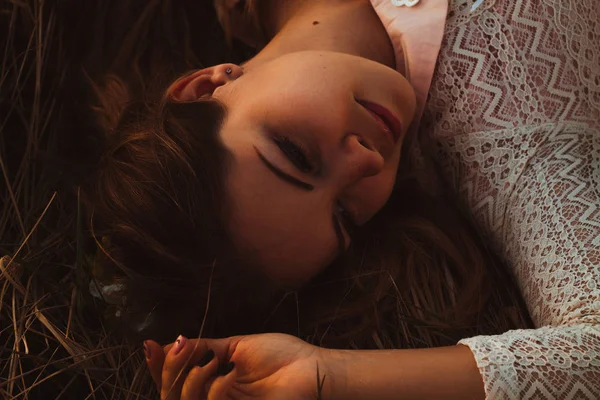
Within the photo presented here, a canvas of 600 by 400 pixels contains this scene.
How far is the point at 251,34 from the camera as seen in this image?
6.35 ft

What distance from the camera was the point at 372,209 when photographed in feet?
4.99

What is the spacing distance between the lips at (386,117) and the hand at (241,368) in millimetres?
463

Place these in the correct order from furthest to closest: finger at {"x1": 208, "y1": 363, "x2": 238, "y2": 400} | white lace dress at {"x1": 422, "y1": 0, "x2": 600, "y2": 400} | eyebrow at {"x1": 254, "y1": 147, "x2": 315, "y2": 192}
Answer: white lace dress at {"x1": 422, "y1": 0, "x2": 600, "y2": 400}
eyebrow at {"x1": 254, "y1": 147, "x2": 315, "y2": 192}
finger at {"x1": 208, "y1": 363, "x2": 238, "y2": 400}

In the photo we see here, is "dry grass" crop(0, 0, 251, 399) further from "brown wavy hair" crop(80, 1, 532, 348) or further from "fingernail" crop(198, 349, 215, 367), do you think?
"fingernail" crop(198, 349, 215, 367)

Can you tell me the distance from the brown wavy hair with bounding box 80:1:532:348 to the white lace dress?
0.49 feet

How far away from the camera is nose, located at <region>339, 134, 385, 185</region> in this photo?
136 centimetres

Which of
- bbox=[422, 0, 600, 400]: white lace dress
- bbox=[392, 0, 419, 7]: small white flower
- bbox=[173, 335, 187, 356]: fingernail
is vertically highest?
bbox=[392, 0, 419, 7]: small white flower

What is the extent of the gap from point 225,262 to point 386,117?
43 cm

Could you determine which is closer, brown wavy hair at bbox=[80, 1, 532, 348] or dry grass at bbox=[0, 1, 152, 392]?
brown wavy hair at bbox=[80, 1, 532, 348]

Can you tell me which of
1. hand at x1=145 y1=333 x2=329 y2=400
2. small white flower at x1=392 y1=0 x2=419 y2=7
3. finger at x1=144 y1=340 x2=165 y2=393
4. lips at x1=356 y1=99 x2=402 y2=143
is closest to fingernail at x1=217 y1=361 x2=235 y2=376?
hand at x1=145 y1=333 x2=329 y2=400

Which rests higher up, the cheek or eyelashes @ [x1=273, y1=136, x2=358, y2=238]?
eyelashes @ [x1=273, y1=136, x2=358, y2=238]

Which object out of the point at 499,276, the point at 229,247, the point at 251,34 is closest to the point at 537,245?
the point at 499,276

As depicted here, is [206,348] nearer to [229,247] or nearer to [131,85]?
[229,247]

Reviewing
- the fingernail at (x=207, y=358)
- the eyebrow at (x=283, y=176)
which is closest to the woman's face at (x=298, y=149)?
the eyebrow at (x=283, y=176)
